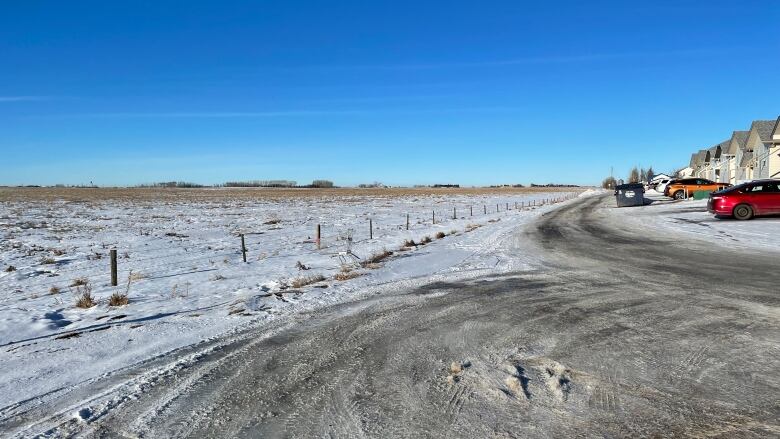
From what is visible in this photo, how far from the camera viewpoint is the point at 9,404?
426cm

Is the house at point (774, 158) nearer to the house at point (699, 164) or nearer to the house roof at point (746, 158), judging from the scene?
the house roof at point (746, 158)

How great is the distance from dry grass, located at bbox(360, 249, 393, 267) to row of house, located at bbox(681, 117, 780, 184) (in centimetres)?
4244

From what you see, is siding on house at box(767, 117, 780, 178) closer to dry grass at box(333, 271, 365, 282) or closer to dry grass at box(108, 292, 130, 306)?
dry grass at box(333, 271, 365, 282)

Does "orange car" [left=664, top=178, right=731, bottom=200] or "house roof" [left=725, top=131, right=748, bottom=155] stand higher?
"house roof" [left=725, top=131, right=748, bottom=155]

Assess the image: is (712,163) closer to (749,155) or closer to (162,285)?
(749,155)

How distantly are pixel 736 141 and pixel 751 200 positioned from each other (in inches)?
1726

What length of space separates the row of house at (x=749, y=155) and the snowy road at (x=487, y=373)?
44146 millimetres

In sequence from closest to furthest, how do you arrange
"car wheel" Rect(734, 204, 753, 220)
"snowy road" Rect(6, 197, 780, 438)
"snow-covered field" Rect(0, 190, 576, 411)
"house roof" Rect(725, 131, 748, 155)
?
"snowy road" Rect(6, 197, 780, 438)
"snow-covered field" Rect(0, 190, 576, 411)
"car wheel" Rect(734, 204, 753, 220)
"house roof" Rect(725, 131, 748, 155)

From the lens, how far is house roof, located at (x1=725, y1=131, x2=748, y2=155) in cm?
5312

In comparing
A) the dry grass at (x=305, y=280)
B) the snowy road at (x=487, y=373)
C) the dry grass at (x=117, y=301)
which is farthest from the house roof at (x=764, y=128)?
the dry grass at (x=117, y=301)

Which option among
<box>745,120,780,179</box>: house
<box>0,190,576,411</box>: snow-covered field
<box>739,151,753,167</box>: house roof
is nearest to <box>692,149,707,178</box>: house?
<box>739,151,753,167</box>: house roof

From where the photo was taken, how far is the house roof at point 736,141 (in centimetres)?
5312

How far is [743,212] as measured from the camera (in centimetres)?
1995

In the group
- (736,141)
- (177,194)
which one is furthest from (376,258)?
(177,194)
